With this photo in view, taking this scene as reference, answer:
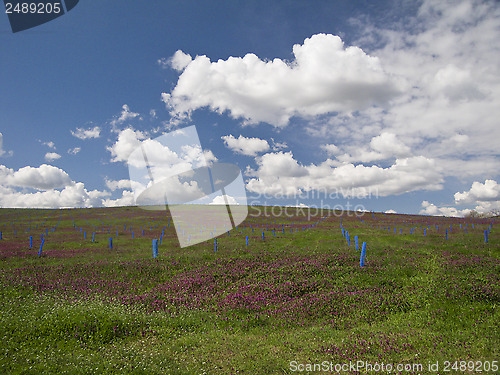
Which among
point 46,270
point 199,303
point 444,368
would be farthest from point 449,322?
point 46,270

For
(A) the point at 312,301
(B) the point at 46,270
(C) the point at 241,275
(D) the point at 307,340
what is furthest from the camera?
(B) the point at 46,270

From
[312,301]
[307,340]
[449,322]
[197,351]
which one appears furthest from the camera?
[312,301]

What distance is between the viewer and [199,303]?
1379 centimetres

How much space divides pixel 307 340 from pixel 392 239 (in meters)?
29.1

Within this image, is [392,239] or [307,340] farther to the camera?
[392,239]

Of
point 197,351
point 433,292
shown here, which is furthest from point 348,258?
point 197,351

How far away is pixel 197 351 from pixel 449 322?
9.22m

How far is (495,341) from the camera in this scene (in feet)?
28.3

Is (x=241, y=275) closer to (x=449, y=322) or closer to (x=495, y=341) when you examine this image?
(x=449, y=322)

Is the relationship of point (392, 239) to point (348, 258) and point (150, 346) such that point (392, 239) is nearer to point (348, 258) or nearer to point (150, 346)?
point (348, 258)

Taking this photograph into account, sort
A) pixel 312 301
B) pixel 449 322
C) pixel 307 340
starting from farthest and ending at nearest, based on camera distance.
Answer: pixel 312 301, pixel 449 322, pixel 307 340

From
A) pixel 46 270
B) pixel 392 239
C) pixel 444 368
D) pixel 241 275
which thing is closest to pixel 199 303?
pixel 241 275

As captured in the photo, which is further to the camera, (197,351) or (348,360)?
(197,351)

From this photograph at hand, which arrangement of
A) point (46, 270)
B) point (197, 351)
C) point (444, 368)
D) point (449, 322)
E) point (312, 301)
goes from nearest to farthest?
point (444, 368)
point (197, 351)
point (449, 322)
point (312, 301)
point (46, 270)
